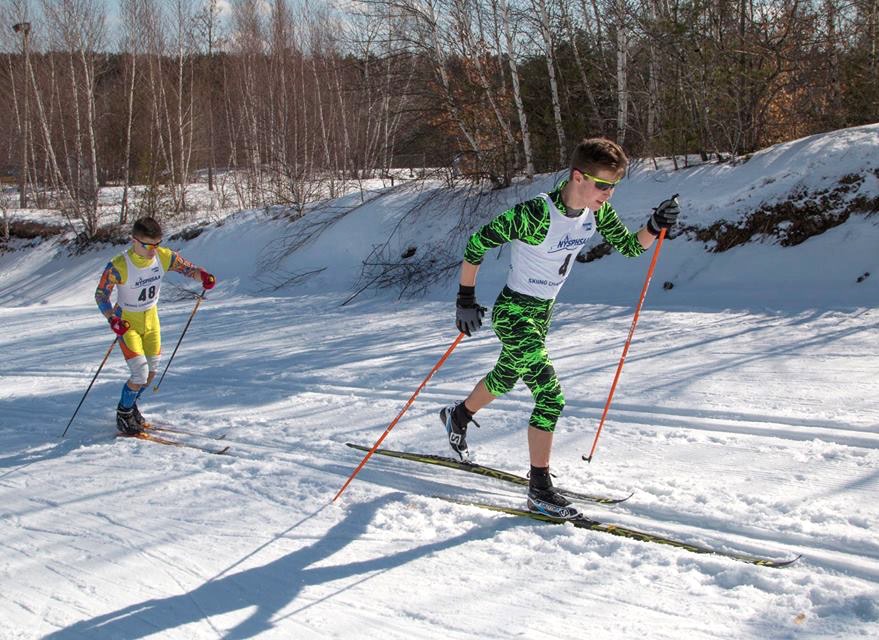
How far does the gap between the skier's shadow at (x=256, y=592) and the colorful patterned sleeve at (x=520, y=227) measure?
1.43 metres

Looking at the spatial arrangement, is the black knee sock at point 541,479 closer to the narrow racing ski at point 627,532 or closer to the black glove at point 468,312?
the narrow racing ski at point 627,532

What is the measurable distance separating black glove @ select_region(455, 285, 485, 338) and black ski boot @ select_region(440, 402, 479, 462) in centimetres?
73

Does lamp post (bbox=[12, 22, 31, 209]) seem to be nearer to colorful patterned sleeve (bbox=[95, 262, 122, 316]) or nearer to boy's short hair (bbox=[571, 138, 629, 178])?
colorful patterned sleeve (bbox=[95, 262, 122, 316])

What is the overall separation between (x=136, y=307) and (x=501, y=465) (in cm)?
317

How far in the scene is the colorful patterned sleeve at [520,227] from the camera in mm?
3488

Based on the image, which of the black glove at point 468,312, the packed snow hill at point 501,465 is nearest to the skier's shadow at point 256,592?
the packed snow hill at point 501,465

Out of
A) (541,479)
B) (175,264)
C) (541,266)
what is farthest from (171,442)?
(541,266)

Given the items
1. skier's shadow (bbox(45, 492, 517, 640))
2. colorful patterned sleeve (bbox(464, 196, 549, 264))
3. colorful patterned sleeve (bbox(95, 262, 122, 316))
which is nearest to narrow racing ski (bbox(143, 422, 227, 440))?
colorful patterned sleeve (bbox(95, 262, 122, 316))

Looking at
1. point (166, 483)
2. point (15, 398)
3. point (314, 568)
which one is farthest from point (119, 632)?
point (15, 398)

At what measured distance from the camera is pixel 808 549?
3066 mm

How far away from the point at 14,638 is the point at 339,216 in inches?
488

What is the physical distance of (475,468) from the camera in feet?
13.8

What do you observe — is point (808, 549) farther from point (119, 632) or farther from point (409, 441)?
point (119, 632)

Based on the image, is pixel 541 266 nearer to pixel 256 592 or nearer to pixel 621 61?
pixel 256 592
